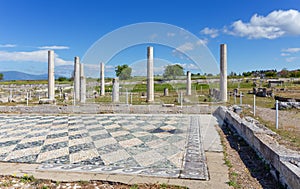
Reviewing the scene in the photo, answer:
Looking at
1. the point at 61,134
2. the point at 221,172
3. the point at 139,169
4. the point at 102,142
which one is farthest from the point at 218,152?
the point at 61,134

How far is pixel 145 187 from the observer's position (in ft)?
10.1

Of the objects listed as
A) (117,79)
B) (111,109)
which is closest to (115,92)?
(117,79)

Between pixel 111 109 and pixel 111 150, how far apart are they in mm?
7213

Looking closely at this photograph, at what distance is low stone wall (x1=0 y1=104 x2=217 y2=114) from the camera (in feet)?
37.7

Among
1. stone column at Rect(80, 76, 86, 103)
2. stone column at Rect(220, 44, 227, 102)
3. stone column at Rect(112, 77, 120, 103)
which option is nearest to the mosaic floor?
stone column at Rect(112, 77, 120, 103)

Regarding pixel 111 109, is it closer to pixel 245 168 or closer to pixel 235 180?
pixel 245 168

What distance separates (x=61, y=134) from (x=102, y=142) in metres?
1.79

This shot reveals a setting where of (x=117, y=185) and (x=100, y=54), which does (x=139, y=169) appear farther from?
(x=100, y=54)

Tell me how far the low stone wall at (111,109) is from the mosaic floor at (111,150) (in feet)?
14.4

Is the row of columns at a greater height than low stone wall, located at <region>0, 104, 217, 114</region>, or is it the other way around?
the row of columns

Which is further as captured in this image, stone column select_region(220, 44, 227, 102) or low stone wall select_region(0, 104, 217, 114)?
stone column select_region(220, 44, 227, 102)

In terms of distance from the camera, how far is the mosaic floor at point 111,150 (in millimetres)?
3803

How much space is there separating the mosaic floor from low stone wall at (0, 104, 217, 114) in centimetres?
440

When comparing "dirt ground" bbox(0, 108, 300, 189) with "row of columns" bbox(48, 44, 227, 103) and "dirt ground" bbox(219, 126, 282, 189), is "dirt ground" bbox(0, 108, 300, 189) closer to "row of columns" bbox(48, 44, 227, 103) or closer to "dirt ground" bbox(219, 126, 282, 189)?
"dirt ground" bbox(219, 126, 282, 189)
